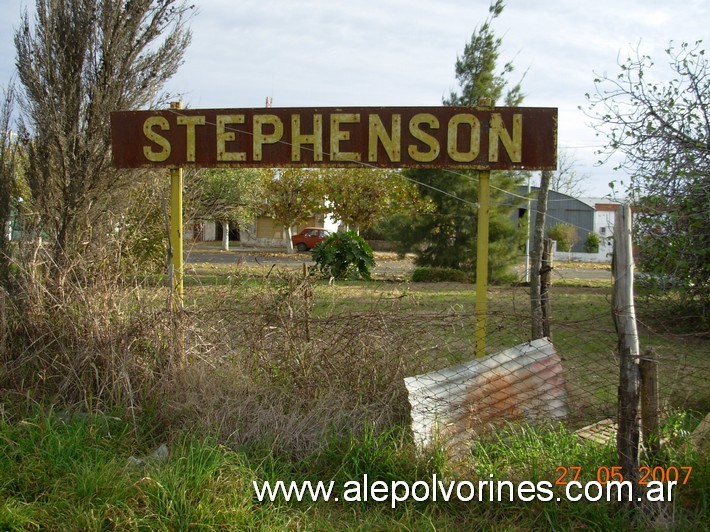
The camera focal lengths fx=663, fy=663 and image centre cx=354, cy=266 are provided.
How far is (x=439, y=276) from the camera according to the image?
745 inches

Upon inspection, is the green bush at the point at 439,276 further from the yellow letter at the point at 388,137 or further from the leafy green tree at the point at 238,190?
the yellow letter at the point at 388,137

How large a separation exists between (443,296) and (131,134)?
28.6ft

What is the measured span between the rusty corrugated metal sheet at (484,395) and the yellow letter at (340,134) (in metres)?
2.37

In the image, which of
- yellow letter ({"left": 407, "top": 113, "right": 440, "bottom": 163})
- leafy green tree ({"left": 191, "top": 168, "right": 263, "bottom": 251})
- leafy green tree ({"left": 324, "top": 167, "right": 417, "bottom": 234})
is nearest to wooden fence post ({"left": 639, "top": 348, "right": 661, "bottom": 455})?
yellow letter ({"left": 407, "top": 113, "right": 440, "bottom": 163})

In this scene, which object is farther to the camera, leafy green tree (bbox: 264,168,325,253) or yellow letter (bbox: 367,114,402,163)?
leafy green tree (bbox: 264,168,325,253)

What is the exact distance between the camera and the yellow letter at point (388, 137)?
598 cm

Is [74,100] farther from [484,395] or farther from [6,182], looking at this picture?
[484,395]

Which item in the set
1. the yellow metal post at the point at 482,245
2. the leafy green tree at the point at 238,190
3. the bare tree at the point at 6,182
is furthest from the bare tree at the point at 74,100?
the leafy green tree at the point at 238,190

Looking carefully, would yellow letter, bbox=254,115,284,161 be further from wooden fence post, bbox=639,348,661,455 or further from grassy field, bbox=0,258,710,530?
wooden fence post, bbox=639,348,661,455

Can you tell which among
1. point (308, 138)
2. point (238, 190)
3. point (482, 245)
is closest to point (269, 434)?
point (482, 245)

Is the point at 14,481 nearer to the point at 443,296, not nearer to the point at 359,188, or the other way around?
the point at 443,296

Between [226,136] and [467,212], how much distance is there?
1395cm

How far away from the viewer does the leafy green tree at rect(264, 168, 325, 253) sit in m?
34.8
